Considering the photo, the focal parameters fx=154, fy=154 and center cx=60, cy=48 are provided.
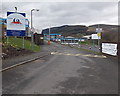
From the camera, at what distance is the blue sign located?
1884cm

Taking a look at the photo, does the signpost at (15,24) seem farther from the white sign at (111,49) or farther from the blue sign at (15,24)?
the white sign at (111,49)

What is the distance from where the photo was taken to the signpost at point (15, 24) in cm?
1884

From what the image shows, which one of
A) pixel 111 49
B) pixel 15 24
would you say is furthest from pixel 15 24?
pixel 111 49

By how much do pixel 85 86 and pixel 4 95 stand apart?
295 centimetres

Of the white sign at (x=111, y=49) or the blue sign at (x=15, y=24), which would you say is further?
the blue sign at (x=15, y=24)

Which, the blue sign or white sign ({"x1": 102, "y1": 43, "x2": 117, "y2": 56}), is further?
the blue sign

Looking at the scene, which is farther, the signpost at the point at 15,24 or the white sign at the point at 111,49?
the signpost at the point at 15,24

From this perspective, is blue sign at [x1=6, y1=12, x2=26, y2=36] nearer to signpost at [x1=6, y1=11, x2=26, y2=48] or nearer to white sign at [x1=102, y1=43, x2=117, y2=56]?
signpost at [x1=6, y1=11, x2=26, y2=48]

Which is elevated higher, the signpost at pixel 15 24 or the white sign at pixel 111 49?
the signpost at pixel 15 24

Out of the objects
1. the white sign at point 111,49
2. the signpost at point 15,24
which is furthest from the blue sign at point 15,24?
the white sign at point 111,49

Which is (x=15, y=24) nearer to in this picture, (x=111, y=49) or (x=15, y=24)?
(x=15, y=24)

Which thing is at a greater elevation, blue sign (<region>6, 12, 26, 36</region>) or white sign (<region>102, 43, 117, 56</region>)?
blue sign (<region>6, 12, 26, 36</region>)

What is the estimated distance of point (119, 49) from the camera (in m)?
14.8

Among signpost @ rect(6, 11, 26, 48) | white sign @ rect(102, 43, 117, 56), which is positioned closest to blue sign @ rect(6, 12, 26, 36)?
signpost @ rect(6, 11, 26, 48)
